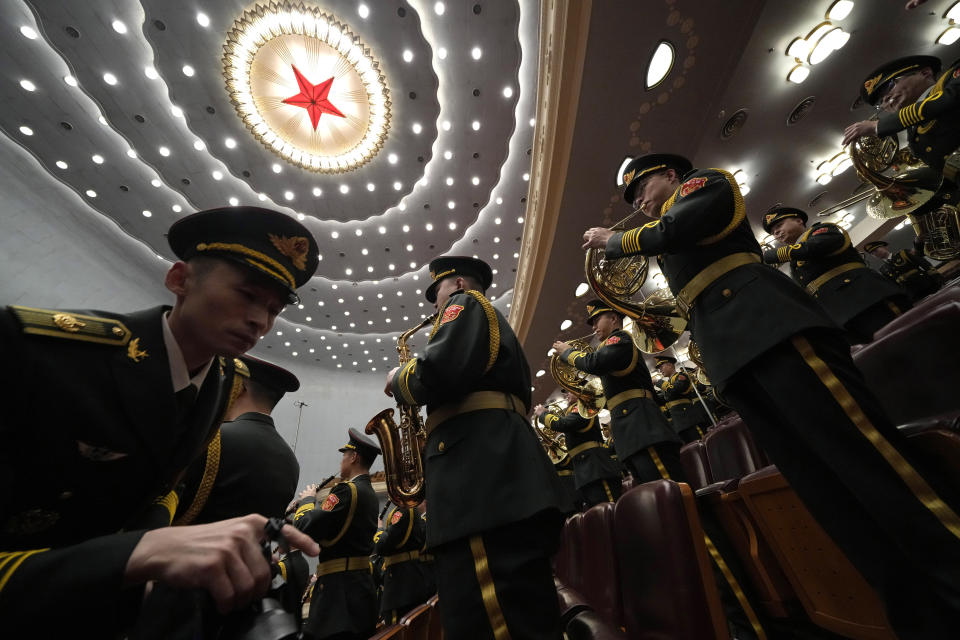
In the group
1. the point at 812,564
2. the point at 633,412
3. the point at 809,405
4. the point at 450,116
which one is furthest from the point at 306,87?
the point at 812,564

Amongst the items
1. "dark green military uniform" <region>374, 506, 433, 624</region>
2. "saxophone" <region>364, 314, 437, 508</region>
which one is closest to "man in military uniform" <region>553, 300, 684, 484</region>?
"saxophone" <region>364, 314, 437, 508</region>

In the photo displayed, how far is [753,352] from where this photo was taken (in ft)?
4.37

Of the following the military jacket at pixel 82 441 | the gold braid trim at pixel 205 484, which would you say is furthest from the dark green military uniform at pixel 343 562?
the military jacket at pixel 82 441

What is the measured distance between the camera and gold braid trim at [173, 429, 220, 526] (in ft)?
4.97

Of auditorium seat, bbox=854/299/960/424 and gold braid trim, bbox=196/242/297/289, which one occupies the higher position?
gold braid trim, bbox=196/242/297/289

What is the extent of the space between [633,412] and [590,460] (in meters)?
1.55

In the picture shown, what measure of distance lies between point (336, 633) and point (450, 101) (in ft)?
27.9

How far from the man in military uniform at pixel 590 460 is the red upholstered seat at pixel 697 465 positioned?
0.91 metres

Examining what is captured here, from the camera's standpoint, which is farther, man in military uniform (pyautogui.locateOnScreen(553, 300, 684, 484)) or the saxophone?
man in military uniform (pyautogui.locateOnScreen(553, 300, 684, 484))

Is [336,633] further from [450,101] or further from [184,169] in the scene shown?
[184,169]

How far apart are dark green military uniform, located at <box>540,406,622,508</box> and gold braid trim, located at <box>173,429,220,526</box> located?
3475 millimetres

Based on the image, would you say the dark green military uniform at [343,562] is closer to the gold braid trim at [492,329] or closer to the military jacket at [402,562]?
the military jacket at [402,562]

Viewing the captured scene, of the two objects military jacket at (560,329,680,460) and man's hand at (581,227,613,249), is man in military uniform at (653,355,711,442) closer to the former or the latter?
military jacket at (560,329,680,460)

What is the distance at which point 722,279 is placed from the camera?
1.56 metres
